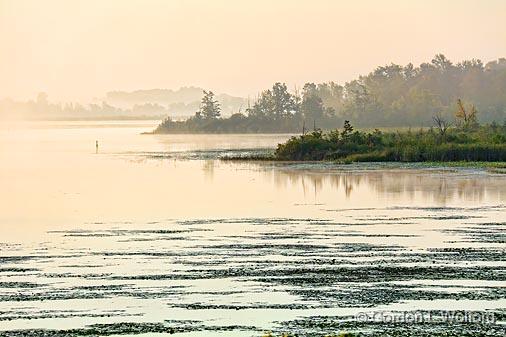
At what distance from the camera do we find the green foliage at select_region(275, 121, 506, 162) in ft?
209

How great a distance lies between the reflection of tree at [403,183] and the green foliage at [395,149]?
23.5 feet

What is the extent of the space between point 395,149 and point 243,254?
4216cm

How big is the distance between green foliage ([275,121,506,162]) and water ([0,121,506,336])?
1327cm

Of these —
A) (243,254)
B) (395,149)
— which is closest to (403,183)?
(395,149)

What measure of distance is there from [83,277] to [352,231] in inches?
397

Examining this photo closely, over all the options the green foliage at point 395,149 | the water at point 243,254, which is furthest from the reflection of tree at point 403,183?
the green foliage at point 395,149

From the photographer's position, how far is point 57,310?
781 inches

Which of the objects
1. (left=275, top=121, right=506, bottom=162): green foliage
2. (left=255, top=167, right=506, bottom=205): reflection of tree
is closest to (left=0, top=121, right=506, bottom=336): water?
(left=255, top=167, right=506, bottom=205): reflection of tree

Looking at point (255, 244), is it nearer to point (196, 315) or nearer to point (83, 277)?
point (83, 277)

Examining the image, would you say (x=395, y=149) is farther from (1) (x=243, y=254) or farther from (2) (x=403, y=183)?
(1) (x=243, y=254)

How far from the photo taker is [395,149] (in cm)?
6762

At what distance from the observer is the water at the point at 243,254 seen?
65.0 feet

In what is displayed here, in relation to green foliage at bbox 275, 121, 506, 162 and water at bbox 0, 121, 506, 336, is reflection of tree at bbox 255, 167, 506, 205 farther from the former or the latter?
green foliage at bbox 275, 121, 506, 162

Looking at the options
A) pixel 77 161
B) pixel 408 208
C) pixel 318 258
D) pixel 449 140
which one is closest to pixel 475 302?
pixel 318 258
